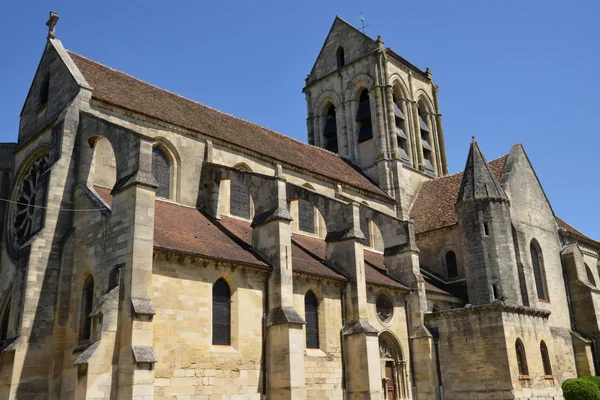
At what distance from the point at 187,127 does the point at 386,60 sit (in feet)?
55.0

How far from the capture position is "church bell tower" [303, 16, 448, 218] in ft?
106

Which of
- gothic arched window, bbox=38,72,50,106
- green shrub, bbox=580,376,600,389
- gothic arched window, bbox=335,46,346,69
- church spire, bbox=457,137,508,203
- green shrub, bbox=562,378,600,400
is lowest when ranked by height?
green shrub, bbox=562,378,600,400

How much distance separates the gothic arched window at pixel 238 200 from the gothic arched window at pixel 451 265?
1007cm

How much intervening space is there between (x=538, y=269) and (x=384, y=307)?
9.37 metres

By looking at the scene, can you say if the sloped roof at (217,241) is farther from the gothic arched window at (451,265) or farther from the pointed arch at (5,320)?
the gothic arched window at (451,265)

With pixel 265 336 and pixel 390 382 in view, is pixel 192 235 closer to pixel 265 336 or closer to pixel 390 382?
pixel 265 336

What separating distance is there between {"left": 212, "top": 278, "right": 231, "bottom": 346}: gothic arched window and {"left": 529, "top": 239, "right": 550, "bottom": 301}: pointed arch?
1591 cm

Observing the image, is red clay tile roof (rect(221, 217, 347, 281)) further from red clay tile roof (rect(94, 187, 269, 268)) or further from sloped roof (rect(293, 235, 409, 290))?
red clay tile roof (rect(94, 187, 269, 268))

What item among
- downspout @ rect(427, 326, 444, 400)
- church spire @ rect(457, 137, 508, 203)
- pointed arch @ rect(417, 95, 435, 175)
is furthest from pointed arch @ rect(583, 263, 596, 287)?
downspout @ rect(427, 326, 444, 400)

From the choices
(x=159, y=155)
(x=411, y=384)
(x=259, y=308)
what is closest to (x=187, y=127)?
(x=159, y=155)

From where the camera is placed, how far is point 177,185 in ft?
65.8

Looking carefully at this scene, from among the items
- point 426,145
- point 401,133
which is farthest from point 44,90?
point 426,145

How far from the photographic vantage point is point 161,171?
20.0 m

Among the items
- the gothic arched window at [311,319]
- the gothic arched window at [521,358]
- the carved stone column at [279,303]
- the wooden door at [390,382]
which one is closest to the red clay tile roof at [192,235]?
the carved stone column at [279,303]
